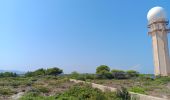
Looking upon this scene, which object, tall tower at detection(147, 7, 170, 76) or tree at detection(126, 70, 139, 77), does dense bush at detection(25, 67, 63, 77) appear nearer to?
tree at detection(126, 70, 139, 77)

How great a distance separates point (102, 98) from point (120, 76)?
3290 cm

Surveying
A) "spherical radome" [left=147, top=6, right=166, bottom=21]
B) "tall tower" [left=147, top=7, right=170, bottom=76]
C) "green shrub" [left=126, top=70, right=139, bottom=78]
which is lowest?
"green shrub" [left=126, top=70, right=139, bottom=78]

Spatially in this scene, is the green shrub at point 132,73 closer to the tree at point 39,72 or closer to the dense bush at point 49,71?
the dense bush at point 49,71

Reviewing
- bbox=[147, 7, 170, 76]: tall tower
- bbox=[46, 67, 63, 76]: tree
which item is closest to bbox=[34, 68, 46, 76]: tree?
bbox=[46, 67, 63, 76]: tree

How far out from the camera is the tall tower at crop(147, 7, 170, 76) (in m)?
44.1

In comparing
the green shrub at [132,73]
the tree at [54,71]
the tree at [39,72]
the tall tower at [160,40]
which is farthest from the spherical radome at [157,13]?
the tree at [39,72]

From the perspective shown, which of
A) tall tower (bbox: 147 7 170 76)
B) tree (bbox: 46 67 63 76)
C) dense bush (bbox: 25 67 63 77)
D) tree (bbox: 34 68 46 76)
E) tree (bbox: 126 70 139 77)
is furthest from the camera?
tree (bbox: 46 67 63 76)

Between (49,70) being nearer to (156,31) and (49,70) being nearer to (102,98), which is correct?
(156,31)

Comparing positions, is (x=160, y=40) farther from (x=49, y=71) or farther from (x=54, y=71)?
(x=49, y=71)

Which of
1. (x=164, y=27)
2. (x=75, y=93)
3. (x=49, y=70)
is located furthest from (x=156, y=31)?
(x=75, y=93)

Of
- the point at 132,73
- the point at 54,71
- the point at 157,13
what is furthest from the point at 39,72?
the point at 157,13

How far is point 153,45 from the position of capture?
45844 mm

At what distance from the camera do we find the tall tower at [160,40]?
145ft

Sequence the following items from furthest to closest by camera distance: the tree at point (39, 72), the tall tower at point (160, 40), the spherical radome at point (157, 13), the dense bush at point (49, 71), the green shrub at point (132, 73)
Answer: the dense bush at point (49, 71)
the tree at point (39, 72)
the green shrub at point (132, 73)
the spherical radome at point (157, 13)
the tall tower at point (160, 40)
